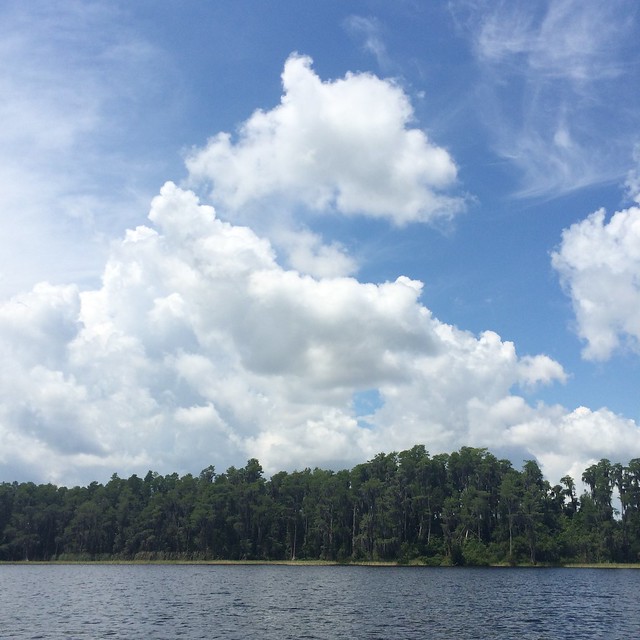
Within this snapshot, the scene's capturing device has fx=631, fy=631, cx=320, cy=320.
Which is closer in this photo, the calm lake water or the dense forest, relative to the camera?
the calm lake water

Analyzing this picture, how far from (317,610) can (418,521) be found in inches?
5055

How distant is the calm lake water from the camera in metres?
51.2

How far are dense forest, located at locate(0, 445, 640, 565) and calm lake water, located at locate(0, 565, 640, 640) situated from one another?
7279 cm

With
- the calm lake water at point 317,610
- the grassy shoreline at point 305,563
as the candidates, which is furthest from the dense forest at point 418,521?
the calm lake water at point 317,610

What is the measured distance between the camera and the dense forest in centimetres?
17162

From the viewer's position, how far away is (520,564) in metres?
169

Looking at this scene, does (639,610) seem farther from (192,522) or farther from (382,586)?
(192,522)

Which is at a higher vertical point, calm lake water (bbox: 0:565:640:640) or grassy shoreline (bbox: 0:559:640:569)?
calm lake water (bbox: 0:565:640:640)

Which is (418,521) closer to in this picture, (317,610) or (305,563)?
(305,563)

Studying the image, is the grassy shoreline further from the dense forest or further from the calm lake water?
Answer: the calm lake water

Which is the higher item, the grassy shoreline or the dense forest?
the dense forest

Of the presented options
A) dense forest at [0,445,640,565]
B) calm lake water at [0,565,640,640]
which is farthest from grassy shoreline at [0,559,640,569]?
calm lake water at [0,565,640,640]

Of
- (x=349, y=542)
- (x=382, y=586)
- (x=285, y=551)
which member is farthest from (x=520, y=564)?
(x=382, y=586)

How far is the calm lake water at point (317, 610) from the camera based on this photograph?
51.2 meters
